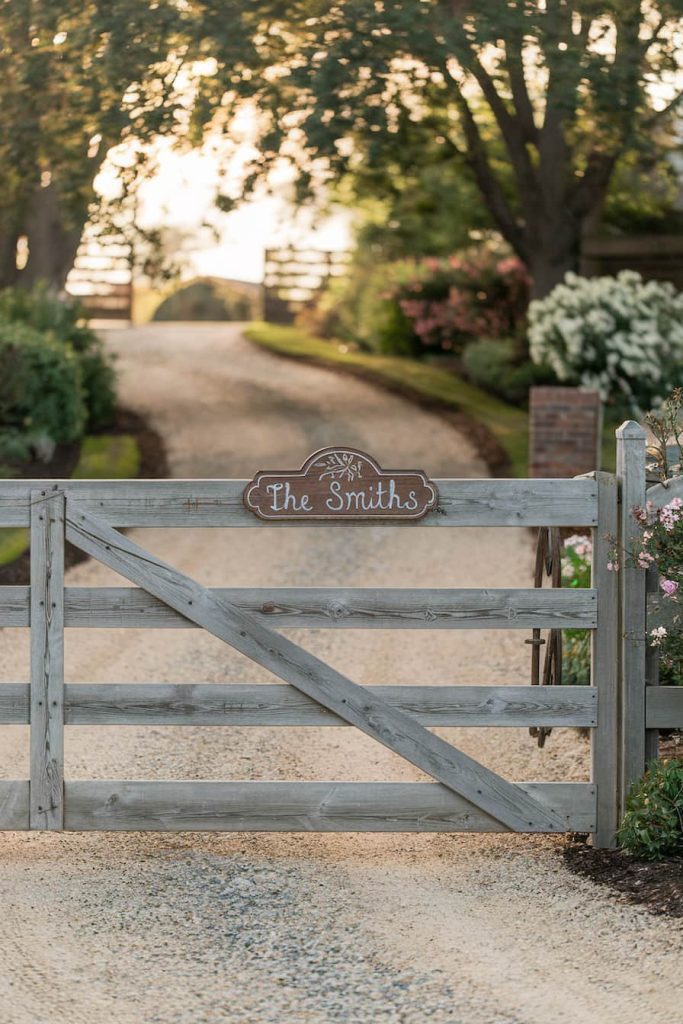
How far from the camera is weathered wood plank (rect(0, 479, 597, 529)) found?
5605mm

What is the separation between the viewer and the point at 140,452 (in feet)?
52.0

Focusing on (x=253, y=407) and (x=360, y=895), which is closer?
(x=360, y=895)

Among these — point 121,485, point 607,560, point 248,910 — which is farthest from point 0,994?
point 607,560

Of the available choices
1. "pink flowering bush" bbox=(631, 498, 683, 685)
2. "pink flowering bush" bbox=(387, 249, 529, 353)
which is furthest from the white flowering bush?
"pink flowering bush" bbox=(631, 498, 683, 685)

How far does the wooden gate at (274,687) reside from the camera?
5.59 metres

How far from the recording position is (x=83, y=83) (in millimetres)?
13578

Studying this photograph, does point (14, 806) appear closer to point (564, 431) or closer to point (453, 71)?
point (564, 431)

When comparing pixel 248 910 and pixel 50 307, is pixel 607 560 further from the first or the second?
pixel 50 307

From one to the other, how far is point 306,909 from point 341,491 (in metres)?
1.67

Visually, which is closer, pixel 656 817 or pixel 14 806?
pixel 656 817

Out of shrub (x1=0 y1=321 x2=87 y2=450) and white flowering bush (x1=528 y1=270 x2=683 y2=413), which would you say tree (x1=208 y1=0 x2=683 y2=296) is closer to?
white flowering bush (x1=528 y1=270 x2=683 y2=413)

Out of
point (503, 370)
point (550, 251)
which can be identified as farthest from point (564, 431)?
point (503, 370)

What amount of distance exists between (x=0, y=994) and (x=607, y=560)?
2940 mm

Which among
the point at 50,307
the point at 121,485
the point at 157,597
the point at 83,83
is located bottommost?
the point at 157,597
